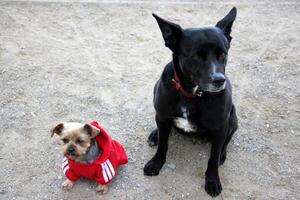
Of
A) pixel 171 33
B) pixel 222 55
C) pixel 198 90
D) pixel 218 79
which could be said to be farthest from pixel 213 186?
pixel 171 33

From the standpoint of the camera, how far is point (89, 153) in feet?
12.3

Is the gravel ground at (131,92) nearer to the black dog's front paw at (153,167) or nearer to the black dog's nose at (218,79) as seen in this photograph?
the black dog's front paw at (153,167)

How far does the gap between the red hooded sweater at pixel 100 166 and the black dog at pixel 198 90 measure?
16.7 inches

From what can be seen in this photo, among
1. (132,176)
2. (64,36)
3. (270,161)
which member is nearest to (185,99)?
(132,176)

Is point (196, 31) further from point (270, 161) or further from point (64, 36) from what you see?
point (64, 36)

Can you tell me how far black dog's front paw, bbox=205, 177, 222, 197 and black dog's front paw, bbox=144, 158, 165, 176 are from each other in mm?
491

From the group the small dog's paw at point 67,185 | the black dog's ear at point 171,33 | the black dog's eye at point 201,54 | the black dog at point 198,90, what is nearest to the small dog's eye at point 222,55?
the black dog at point 198,90

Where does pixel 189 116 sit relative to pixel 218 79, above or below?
below

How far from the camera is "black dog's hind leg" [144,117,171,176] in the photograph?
13.2 ft

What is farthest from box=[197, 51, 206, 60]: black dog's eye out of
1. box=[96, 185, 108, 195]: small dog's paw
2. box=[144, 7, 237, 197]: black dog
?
box=[96, 185, 108, 195]: small dog's paw

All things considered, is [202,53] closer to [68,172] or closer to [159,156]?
[159,156]

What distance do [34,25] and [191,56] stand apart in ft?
13.0

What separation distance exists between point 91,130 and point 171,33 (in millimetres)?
1076

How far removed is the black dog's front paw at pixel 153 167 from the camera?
4.12 m
